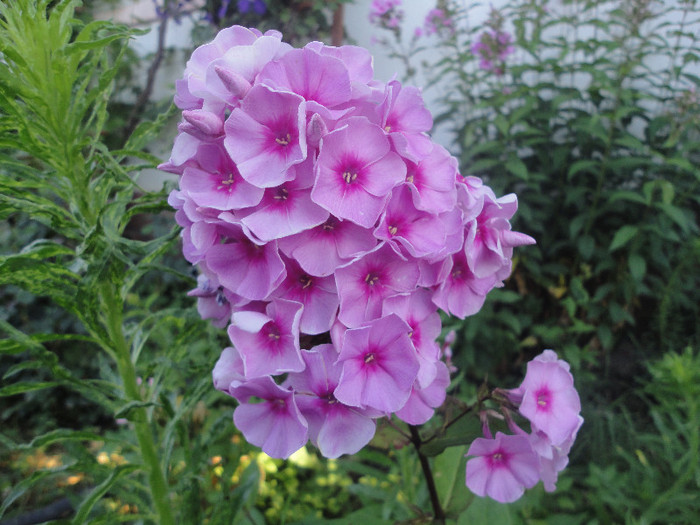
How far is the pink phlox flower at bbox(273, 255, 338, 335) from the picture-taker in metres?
0.66

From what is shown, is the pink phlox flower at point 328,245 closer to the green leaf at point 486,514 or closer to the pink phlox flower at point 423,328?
the pink phlox flower at point 423,328

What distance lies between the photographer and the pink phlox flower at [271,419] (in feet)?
2.15

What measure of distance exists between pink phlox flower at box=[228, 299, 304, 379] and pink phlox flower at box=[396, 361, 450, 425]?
0.18 metres

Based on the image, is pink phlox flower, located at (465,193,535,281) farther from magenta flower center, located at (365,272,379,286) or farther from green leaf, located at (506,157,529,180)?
green leaf, located at (506,157,529,180)

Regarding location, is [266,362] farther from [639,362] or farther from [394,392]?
[639,362]

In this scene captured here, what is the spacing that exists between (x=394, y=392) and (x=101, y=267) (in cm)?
46

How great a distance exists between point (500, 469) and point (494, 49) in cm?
220

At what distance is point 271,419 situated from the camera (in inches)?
27.3

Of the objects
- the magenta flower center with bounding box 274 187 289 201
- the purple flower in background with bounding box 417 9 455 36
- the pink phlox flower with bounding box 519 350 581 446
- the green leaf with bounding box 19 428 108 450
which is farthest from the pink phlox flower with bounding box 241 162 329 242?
the purple flower in background with bounding box 417 9 455 36

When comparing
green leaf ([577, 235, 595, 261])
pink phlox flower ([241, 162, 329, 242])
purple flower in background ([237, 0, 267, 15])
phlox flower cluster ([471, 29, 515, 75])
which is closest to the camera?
pink phlox flower ([241, 162, 329, 242])

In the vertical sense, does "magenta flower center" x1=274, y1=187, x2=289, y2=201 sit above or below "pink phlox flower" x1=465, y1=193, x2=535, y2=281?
above

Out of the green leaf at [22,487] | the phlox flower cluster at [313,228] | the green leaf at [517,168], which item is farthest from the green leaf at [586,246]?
the green leaf at [22,487]

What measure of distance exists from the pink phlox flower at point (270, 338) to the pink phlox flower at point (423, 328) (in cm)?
15

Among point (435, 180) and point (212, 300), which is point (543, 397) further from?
point (212, 300)
